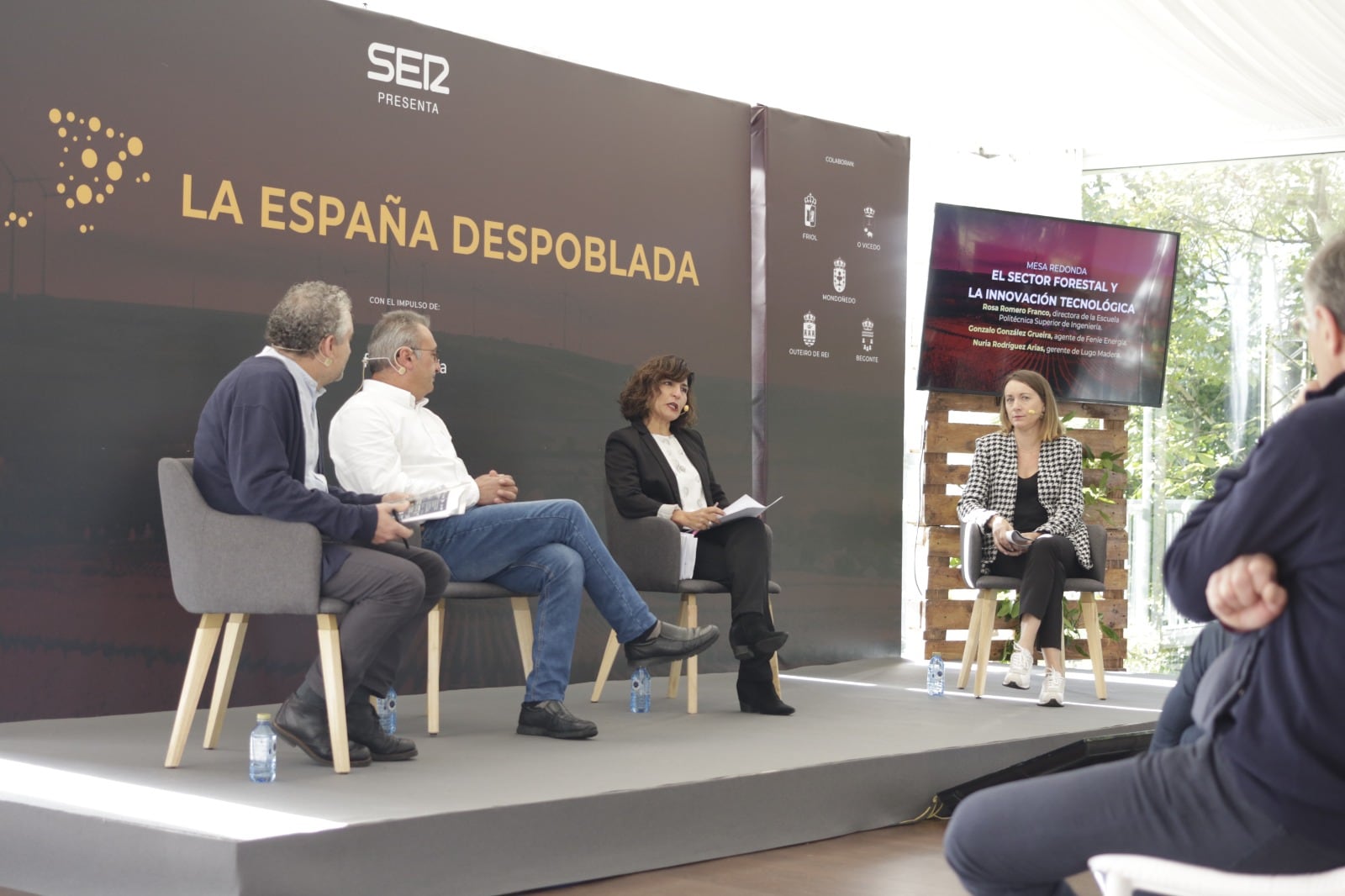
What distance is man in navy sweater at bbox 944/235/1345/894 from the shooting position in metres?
1.37

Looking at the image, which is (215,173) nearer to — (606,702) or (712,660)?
(606,702)

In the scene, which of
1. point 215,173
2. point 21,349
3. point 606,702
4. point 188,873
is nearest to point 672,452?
point 606,702

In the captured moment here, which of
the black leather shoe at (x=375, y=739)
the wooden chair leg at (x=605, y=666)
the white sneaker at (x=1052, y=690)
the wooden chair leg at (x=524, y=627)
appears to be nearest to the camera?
the black leather shoe at (x=375, y=739)

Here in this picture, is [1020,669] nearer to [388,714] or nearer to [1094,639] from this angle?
[1094,639]

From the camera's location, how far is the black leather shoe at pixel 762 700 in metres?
4.25

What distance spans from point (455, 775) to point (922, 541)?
12.4 ft

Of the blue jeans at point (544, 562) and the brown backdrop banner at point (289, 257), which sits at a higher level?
the brown backdrop banner at point (289, 257)

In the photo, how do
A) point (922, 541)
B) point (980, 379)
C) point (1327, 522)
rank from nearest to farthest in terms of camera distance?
point (1327, 522) → point (980, 379) → point (922, 541)

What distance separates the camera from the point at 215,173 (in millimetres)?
4137

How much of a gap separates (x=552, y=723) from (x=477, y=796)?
83 centimetres

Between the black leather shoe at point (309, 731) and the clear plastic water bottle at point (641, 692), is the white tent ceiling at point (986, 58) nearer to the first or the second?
the clear plastic water bottle at point (641, 692)

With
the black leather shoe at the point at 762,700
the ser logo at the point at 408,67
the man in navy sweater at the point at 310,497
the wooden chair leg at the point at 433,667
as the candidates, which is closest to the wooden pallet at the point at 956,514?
the black leather shoe at the point at 762,700

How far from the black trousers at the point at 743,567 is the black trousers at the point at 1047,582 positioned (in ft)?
3.58

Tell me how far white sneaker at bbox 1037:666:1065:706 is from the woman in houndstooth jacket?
0.07 m
